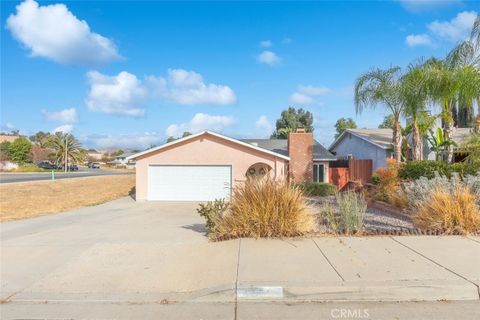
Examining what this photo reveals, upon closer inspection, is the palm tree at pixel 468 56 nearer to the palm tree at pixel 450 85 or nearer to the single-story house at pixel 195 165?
the palm tree at pixel 450 85

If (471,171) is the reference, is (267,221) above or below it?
below

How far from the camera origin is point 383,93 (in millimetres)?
19547

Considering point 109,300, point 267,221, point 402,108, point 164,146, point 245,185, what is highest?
point 402,108

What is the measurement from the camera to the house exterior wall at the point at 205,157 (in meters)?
20.5

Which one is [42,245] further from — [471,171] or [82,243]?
[471,171]

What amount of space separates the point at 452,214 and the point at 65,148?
69765 millimetres

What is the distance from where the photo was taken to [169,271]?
→ 6.22m

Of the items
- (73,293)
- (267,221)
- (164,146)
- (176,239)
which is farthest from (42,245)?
(164,146)

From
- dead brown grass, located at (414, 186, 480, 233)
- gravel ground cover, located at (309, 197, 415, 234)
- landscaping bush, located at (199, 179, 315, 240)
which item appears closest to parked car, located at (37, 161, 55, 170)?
gravel ground cover, located at (309, 197, 415, 234)

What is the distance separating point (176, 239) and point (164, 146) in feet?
39.3

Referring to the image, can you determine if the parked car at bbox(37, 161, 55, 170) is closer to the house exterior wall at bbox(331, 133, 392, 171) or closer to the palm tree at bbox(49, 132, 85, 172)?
the palm tree at bbox(49, 132, 85, 172)

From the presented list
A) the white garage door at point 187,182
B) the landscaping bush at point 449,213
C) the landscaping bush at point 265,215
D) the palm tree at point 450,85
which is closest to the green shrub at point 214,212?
the landscaping bush at point 265,215

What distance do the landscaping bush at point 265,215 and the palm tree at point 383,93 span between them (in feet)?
43.5

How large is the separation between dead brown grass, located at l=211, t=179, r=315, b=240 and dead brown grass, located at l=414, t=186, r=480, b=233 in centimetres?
266
